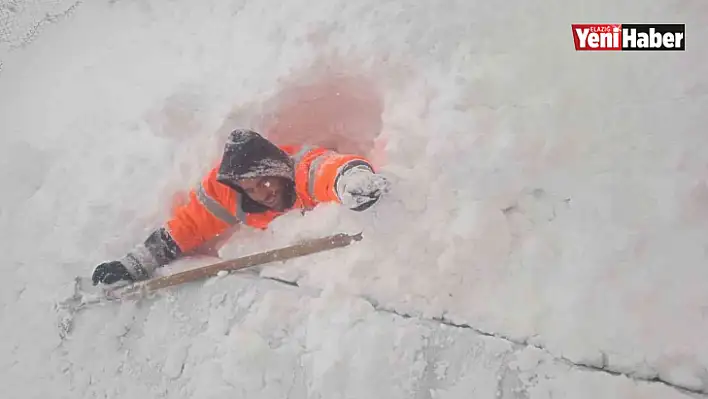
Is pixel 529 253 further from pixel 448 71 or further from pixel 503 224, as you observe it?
pixel 448 71

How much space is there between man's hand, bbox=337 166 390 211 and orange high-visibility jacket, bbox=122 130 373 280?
8 centimetres

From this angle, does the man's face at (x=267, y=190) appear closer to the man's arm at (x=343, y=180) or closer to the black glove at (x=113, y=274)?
the man's arm at (x=343, y=180)

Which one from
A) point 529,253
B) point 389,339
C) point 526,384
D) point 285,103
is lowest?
point 526,384

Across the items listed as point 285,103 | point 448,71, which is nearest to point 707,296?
point 448,71

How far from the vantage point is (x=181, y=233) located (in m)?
2.25

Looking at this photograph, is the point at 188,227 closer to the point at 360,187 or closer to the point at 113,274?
the point at 113,274

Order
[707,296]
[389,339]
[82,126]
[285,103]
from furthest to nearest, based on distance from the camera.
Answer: [82,126] < [285,103] < [389,339] < [707,296]

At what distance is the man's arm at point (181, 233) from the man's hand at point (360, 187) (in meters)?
0.52

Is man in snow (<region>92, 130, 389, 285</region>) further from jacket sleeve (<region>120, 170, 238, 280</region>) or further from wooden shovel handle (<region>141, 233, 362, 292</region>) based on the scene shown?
wooden shovel handle (<region>141, 233, 362, 292</region>)

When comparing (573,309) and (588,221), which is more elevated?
(588,221)

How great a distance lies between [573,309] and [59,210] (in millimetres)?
2186

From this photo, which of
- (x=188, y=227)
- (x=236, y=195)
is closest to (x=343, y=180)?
(x=236, y=195)

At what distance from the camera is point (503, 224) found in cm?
183

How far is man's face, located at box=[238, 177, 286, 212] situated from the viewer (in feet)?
6.66
